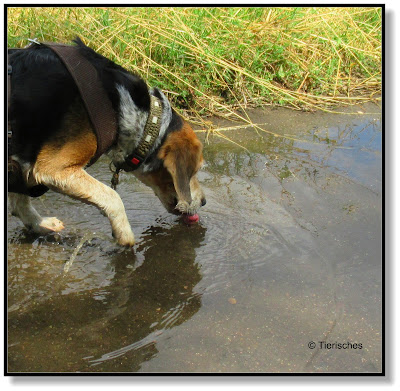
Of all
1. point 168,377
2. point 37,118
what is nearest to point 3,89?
point 37,118

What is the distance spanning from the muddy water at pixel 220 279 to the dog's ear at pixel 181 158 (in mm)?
558

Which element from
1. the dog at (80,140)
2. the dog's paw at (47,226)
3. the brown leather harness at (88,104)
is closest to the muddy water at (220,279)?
the dog's paw at (47,226)

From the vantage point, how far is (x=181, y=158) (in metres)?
4.29

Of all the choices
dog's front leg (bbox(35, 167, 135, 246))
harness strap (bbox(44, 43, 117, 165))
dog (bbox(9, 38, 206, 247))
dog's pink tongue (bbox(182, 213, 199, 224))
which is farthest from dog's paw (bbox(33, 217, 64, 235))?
dog's pink tongue (bbox(182, 213, 199, 224))

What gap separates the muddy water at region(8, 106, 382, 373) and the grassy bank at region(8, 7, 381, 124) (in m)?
1.69

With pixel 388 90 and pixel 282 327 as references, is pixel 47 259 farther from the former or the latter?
pixel 388 90

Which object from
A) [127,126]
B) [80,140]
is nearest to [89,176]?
[80,140]

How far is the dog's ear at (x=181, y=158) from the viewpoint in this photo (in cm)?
423

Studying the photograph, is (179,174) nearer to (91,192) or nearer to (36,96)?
(91,192)

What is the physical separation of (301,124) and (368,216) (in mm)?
2458

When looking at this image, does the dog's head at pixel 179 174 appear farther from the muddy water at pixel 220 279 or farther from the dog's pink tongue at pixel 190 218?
the muddy water at pixel 220 279

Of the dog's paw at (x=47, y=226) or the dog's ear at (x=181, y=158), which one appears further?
the dog's paw at (x=47, y=226)

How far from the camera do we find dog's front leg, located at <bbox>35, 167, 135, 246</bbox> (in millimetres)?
3893

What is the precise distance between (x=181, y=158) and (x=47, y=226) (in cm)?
137
